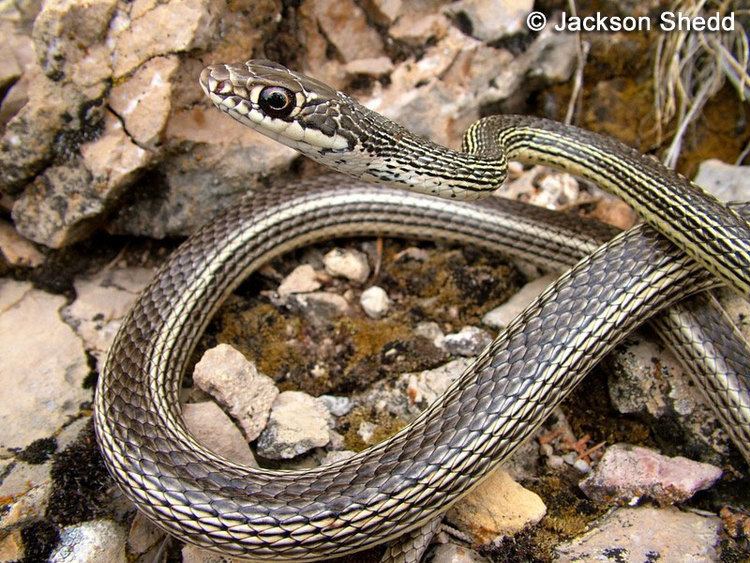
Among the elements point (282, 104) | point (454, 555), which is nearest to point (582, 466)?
point (454, 555)

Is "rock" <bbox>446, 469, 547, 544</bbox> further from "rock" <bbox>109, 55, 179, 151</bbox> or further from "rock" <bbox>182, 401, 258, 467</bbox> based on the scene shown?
"rock" <bbox>109, 55, 179, 151</bbox>

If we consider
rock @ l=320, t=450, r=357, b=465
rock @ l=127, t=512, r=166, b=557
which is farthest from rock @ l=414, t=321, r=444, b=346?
rock @ l=127, t=512, r=166, b=557

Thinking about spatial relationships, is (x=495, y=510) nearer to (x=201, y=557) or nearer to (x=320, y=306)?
(x=201, y=557)

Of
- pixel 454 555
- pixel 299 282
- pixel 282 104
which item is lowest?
pixel 454 555

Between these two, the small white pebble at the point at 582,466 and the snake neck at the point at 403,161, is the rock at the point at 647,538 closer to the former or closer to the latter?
the small white pebble at the point at 582,466

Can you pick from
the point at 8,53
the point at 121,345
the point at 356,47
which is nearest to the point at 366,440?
the point at 121,345

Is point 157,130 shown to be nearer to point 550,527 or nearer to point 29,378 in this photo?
point 29,378
